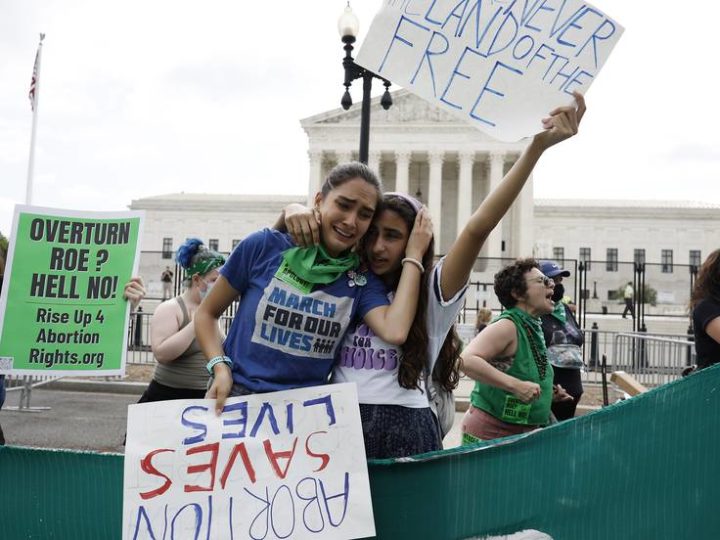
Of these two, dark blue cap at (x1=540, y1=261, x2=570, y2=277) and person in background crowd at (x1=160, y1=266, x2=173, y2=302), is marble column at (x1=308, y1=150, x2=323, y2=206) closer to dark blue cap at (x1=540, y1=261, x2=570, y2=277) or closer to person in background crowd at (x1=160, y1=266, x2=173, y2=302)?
person in background crowd at (x1=160, y1=266, x2=173, y2=302)

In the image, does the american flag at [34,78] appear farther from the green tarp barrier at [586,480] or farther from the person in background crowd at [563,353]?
the green tarp barrier at [586,480]

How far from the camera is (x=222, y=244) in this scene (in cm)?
7069

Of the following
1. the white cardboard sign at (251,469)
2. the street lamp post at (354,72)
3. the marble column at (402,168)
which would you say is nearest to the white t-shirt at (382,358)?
the white cardboard sign at (251,469)

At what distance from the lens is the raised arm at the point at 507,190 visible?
181 cm

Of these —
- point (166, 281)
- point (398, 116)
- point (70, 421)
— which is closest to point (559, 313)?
point (70, 421)

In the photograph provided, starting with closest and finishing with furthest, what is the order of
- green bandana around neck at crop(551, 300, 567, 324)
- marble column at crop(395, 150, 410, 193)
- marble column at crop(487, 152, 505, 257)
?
1. green bandana around neck at crop(551, 300, 567, 324)
2. marble column at crop(487, 152, 505, 257)
3. marble column at crop(395, 150, 410, 193)

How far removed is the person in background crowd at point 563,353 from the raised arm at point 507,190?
7.75 feet

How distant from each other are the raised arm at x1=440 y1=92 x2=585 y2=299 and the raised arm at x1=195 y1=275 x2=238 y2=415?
0.72m

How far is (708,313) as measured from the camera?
9.30 ft

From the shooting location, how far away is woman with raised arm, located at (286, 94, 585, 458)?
1.83 meters

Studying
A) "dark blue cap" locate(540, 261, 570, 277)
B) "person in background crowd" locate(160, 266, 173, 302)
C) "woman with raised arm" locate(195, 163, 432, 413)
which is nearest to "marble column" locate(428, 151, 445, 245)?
"person in background crowd" locate(160, 266, 173, 302)

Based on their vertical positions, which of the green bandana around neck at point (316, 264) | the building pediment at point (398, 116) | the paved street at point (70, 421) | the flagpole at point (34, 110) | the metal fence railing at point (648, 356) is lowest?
the paved street at point (70, 421)

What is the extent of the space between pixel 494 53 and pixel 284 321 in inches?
41.6

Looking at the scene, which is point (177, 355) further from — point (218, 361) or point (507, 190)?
point (507, 190)
